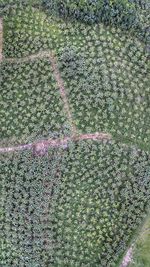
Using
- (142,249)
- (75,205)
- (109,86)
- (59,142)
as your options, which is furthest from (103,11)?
(142,249)

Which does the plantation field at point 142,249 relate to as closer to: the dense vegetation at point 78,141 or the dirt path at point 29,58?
the dense vegetation at point 78,141

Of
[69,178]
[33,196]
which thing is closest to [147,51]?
[69,178]

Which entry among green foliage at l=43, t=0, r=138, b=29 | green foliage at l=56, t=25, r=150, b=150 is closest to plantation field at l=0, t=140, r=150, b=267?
green foliage at l=56, t=25, r=150, b=150

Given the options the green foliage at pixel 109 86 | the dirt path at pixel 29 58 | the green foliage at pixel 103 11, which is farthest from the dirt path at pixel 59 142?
the green foliage at pixel 103 11

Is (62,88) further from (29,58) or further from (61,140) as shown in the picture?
(61,140)

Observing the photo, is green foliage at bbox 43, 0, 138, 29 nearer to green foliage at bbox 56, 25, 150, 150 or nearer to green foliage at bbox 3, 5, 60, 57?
green foliage at bbox 56, 25, 150, 150

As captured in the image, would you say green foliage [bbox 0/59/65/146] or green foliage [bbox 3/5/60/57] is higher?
green foliage [bbox 3/5/60/57]

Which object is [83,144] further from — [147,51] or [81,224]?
[147,51]

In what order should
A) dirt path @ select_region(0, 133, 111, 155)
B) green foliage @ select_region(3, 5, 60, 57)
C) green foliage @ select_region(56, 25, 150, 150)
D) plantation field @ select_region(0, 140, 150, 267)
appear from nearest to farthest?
plantation field @ select_region(0, 140, 150, 267) → dirt path @ select_region(0, 133, 111, 155) → green foliage @ select_region(56, 25, 150, 150) → green foliage @ select_region(3, 5, 60, 57)
